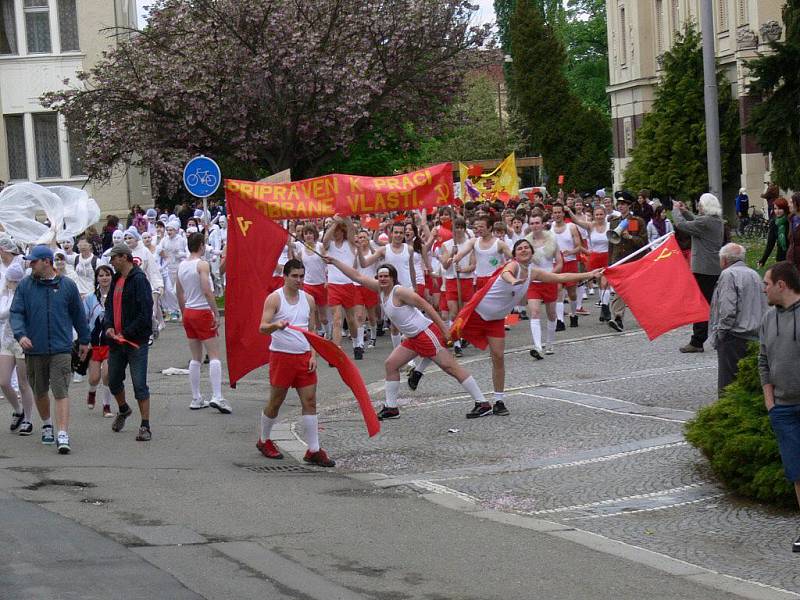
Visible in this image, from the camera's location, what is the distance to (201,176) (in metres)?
23.0

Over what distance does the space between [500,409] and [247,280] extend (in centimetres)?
273

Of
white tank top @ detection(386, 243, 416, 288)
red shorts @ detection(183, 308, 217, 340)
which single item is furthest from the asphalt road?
white tank top @ detection(386, 243, 416, 288)

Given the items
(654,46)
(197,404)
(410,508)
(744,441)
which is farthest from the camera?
(654,46)

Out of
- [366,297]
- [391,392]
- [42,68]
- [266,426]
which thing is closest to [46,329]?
[266,426]

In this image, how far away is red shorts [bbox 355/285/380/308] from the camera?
720 inches

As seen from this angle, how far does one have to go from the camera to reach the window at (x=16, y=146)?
43219 mm

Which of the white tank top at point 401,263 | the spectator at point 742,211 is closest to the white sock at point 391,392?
the white tank top at point 401,263

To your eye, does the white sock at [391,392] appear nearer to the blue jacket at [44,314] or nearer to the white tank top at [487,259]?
the blue jacket at [44,314]

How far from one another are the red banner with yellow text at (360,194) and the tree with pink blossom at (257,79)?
17.7 m

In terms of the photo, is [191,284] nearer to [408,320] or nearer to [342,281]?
[408,320]

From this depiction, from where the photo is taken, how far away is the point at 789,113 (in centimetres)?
3359

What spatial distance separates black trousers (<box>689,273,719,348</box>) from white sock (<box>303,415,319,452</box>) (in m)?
6.46

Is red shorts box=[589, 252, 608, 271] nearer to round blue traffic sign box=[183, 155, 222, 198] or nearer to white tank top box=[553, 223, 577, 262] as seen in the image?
white tank top box=[553, 223, 577, 262]

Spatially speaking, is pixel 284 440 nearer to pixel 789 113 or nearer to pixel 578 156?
pixel 789 113
